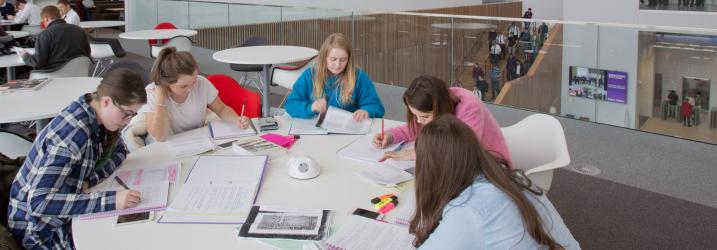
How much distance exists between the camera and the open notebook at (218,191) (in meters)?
1.79

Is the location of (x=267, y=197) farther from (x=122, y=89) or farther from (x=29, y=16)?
(x=29, y=16)

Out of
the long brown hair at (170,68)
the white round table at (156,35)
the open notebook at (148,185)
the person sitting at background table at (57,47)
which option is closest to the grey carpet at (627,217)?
the open notebook at (148,185)

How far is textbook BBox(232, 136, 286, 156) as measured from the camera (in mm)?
2451

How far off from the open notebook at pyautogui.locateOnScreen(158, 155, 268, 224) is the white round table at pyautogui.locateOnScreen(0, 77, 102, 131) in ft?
4.36

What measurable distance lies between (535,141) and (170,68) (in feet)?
5.81

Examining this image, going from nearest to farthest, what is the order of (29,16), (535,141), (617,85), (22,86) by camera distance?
(535,141), (22,86), (617,85), (29,16)

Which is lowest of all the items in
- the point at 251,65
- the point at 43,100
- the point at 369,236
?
the point at 369,236

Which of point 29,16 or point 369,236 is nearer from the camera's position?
point 369,236

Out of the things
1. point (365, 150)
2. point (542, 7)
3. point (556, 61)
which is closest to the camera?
point (365, 150)

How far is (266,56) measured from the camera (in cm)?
505

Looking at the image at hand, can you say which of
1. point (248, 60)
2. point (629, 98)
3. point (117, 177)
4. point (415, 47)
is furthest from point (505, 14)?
point (117, 177)

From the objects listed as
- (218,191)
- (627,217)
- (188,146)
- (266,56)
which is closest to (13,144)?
(188,146)

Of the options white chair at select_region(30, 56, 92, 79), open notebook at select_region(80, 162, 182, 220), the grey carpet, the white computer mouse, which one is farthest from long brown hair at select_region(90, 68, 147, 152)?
white chair at select_region(30, 56, 92, 79)

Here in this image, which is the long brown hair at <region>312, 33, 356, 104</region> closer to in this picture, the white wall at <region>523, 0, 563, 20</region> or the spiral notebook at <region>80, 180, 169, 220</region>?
the spiral notebook at <region>80, 180, 169, 220</region>
